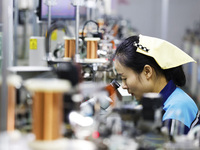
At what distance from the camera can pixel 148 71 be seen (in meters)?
2.38

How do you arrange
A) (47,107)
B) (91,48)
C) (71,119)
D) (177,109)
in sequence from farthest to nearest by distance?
(91,48) → (177,109) → (71,119) → (47,107)

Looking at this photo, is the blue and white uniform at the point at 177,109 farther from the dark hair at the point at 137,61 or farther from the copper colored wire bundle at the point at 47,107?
the copper colored wire bundle at the point at 47,107

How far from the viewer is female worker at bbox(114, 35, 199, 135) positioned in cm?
229

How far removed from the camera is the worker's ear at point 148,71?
2.37 metres

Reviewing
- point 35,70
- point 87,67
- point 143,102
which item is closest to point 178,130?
point 143,102

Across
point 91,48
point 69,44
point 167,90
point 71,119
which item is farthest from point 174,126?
point 69,44

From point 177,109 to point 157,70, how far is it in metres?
0.32

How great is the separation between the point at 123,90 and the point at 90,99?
2.61ft

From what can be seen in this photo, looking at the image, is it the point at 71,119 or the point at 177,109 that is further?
the point at 177,109

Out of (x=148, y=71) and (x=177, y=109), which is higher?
(x=148, y=71)

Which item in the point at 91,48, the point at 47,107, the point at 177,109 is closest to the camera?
the point at 47,107

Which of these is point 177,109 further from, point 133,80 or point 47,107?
point 47,107

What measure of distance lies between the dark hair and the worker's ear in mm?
19

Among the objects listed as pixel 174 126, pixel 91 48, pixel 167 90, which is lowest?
pixel 174 126
